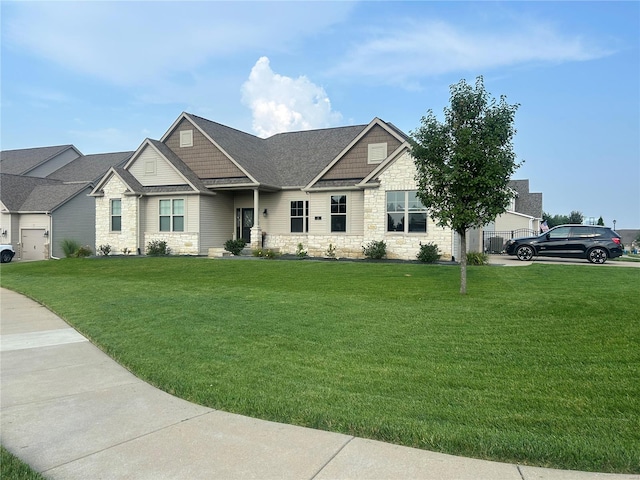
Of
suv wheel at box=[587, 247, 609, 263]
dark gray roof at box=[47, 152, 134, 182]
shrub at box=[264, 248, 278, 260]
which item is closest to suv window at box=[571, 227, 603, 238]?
suv wheel at box=[587, 247, 609, 263]

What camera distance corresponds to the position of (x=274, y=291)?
476 inches

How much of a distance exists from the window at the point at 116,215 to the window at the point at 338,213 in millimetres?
12152

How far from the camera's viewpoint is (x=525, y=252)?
819 inches

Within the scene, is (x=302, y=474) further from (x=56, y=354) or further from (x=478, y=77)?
(x=478, y=77)

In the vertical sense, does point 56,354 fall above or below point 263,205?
below

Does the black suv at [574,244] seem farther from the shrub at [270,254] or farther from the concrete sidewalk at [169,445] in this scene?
the concrete sidewalk at [169,445]

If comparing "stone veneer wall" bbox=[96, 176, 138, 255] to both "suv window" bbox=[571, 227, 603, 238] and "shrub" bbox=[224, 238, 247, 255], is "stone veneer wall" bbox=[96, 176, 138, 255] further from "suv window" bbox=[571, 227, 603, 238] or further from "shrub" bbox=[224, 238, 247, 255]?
"suv window" bbox=[571, 227, 603, 238]

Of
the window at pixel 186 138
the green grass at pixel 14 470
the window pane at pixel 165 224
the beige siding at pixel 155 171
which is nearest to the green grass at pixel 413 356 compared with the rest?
the green grass at pixel 14 470

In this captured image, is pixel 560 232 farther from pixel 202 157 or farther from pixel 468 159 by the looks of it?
pixel 202 157

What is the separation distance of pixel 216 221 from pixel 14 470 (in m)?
21.6

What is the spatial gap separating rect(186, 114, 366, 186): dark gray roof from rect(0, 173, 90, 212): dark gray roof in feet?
45.6

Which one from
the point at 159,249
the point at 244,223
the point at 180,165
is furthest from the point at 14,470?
the point at 180,165

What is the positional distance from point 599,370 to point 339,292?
6892 mm

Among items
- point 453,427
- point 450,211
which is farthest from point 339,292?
point 453,427
